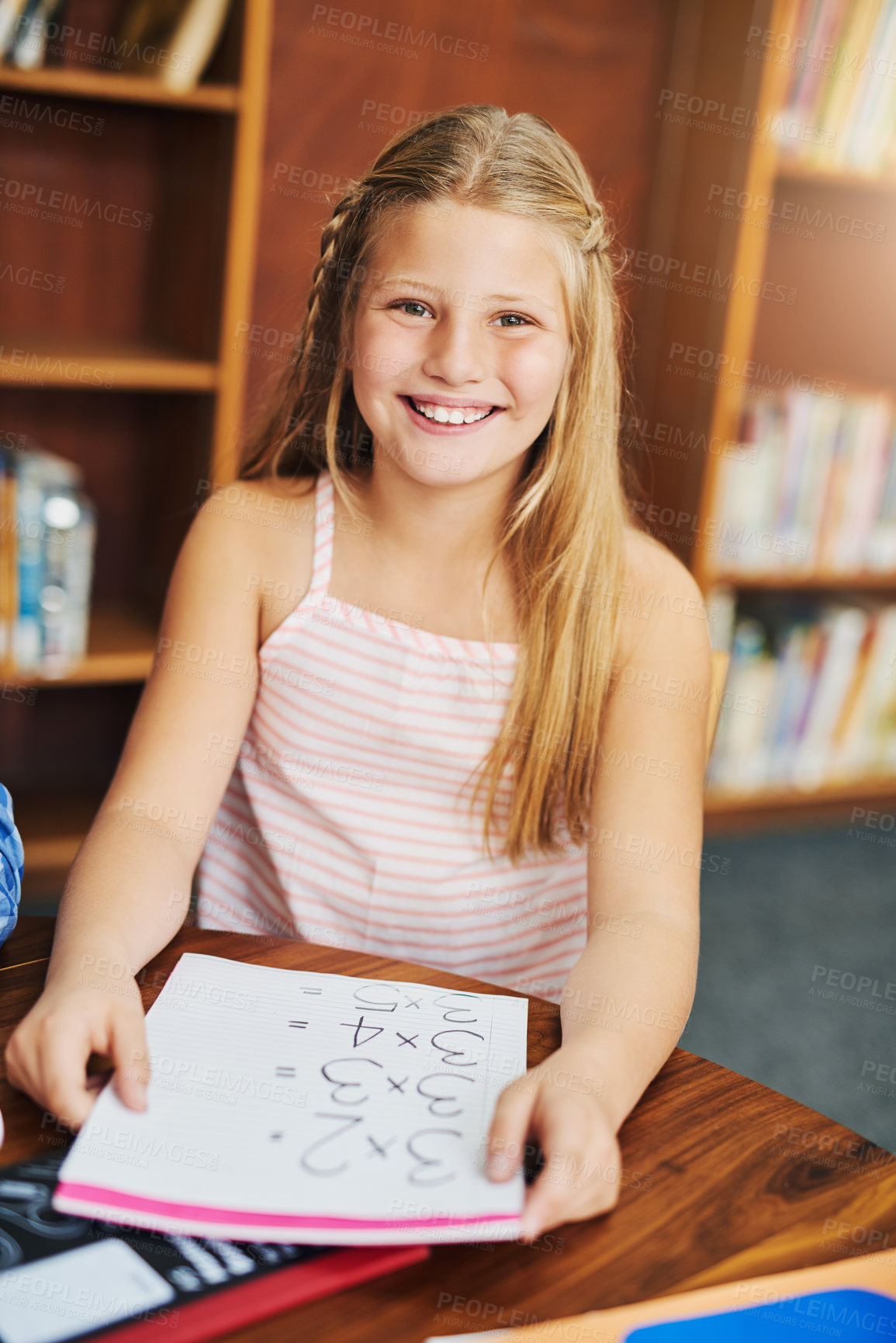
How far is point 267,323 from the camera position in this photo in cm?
215

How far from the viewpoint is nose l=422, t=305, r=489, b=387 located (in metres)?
0.95

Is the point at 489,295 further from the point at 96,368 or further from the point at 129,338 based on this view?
the point at 129,338

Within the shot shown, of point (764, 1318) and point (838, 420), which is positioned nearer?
point (764, 1318)

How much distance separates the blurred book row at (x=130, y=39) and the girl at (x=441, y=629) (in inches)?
34.0

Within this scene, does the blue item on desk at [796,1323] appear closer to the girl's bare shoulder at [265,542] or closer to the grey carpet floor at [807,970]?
the girl's bare shoulder at [265,542]

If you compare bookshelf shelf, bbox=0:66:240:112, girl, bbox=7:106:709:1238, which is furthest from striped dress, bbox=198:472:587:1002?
bookshelf shelf, bbox=0:66:240:112

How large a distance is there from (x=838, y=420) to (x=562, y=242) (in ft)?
4.79

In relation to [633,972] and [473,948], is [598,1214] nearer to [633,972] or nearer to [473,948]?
[633,972]

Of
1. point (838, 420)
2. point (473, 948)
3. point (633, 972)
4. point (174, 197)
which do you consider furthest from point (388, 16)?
point (633, 972)

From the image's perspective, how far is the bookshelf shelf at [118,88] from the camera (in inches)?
65.1

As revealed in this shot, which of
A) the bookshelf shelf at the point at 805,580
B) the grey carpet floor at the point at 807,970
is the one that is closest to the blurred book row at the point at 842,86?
the bookshelf shelf at the point at 805,580

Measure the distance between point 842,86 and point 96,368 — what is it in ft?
4.52

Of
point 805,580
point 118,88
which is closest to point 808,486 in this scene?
point 805,580

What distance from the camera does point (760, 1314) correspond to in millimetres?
529
